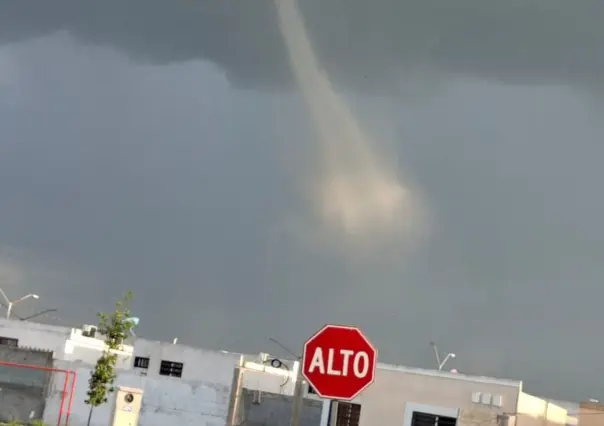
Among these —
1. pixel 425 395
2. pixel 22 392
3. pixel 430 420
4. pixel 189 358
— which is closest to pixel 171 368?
pixel 189 358

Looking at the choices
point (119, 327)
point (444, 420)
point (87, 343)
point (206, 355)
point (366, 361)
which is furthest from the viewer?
point (87, 343)

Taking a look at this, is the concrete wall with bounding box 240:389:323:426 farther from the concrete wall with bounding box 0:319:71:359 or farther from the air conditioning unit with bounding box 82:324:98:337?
the air conditioning unit with bounding box 82:324:98:337

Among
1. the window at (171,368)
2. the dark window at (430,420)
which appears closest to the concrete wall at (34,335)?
the window at (171,368)

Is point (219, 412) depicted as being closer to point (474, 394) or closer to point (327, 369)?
point (474, 394)

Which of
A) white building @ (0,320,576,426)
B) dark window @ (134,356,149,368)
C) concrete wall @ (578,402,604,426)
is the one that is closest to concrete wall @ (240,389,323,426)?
white building @ (0,320,576,426)

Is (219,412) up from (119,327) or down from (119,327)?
down

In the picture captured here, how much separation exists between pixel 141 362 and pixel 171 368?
9.68ft

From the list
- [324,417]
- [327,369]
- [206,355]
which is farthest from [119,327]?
[327,369]

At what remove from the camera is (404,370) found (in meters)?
39.6

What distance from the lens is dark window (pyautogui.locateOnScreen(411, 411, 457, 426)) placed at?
3831 centimetres

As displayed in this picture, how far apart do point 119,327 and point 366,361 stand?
3403cm

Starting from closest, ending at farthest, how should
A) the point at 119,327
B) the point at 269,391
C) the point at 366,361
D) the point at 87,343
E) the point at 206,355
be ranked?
1. the point at 366,361
2. the point at 119,327
3. the point at 269,391
4. the point at 206,355
5. the point at 87,343

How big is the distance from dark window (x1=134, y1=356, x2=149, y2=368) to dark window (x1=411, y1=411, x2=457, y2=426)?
31.8 meters

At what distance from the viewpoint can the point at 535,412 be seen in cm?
4244
